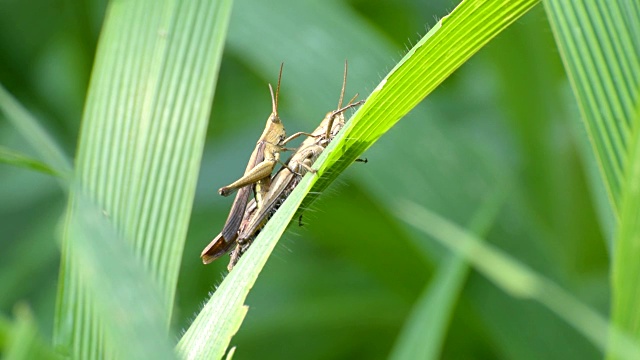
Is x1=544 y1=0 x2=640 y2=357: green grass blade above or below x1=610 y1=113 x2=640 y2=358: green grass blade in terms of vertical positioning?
above

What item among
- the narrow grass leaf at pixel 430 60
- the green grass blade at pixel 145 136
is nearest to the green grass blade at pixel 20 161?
the green grass blade at pixel 145 136

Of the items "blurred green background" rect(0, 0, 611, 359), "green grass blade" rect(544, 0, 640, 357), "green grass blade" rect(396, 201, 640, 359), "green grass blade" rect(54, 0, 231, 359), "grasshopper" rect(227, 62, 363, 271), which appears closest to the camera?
"green grass blade" rect(396, 201, 640, 359)

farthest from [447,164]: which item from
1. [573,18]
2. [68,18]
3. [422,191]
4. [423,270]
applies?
[68,18]

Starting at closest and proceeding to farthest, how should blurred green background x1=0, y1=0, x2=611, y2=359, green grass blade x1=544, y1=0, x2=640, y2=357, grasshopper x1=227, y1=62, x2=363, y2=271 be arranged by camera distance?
green grass blade x1=544, y1=0, x2=640, y2=357 < grasshopper x1=227, y1=62, x2=363, y2=271 < blurred green background x1=0, y1=0, x2=611, y2=359

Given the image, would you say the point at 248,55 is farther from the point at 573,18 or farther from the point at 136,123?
the point at 573,18

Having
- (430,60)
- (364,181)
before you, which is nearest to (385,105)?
(430,60)

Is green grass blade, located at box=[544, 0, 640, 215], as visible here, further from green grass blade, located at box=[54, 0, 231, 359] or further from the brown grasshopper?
the brown grasshopper

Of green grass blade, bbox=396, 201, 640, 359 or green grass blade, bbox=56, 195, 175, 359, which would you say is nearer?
green grass blade, bbox=56, 195, 175, 359

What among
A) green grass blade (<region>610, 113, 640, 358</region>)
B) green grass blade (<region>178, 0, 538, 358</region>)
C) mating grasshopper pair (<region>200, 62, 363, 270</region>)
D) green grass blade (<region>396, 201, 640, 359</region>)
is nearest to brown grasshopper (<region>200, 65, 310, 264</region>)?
mating grasshopper pair (<region>200, 62, 363, 270</region>)

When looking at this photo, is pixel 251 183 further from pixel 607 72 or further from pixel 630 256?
pixel 630 256
